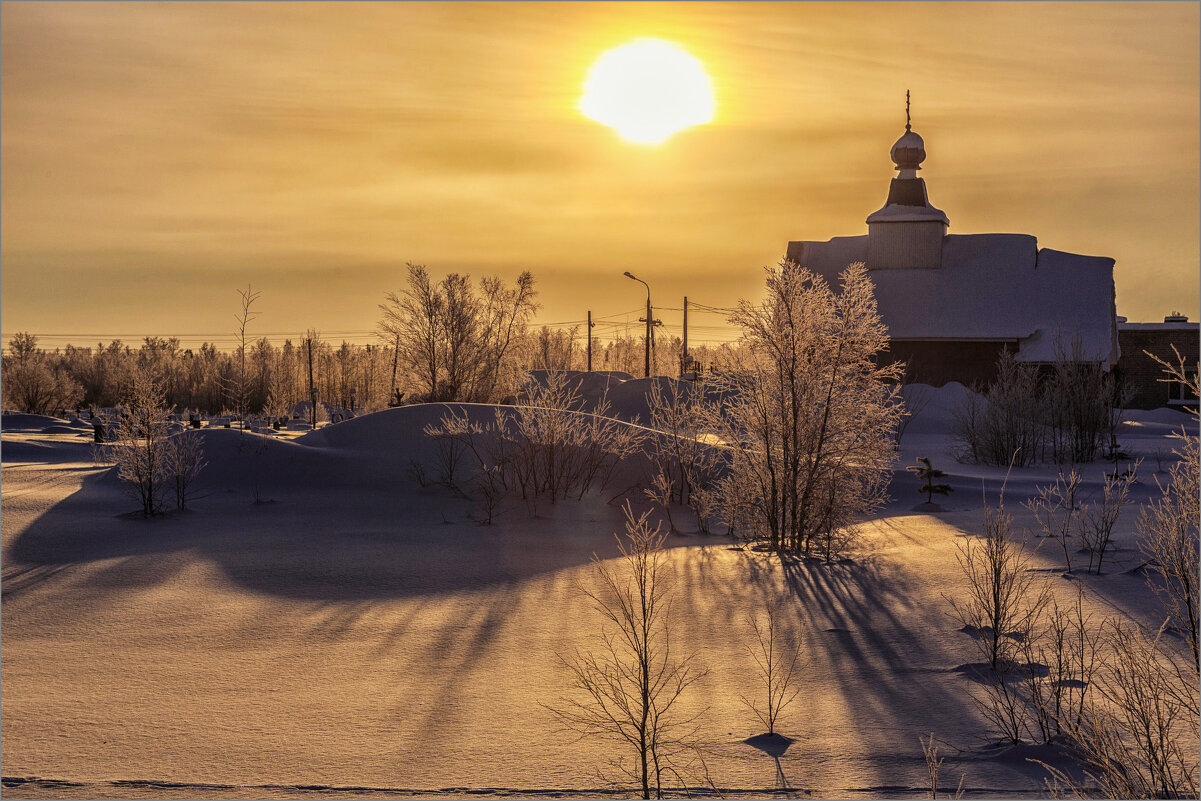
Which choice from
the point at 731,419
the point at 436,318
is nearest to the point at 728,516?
the point at 731,419

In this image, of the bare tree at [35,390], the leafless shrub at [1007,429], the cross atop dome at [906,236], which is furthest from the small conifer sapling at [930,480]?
the bare tree at [35,390]

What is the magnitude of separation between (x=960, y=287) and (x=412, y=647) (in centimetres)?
3352

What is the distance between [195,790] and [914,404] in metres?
28.7

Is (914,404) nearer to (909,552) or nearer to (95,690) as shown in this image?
(909,552)

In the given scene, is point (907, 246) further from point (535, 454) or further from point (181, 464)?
point (181, 464)

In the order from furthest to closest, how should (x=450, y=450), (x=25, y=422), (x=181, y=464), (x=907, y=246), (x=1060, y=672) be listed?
(x=907, y=246), (x=25, y=422), (x=450, y=450), (x=181, y=464), (x=1060, y=672)

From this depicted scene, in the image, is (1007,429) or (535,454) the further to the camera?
(1007,429)

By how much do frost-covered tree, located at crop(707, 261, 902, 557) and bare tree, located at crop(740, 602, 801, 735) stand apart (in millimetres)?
3444

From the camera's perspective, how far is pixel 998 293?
118 feet

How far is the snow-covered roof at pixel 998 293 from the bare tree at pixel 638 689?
2940 centimetres

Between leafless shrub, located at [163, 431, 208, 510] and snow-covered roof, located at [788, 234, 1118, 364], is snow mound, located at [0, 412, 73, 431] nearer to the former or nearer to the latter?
leafless shrub, located at [163, 431, 208, 510]

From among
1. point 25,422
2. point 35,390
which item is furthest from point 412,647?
point 35,390

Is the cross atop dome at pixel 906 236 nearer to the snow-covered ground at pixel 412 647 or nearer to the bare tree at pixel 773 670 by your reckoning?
the snow-covered ground at pixel 412 647

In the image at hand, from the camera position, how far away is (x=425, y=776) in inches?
209
